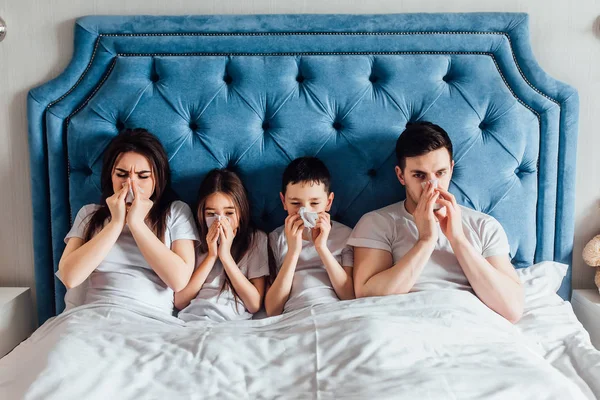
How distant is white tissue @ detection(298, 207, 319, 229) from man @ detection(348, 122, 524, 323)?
5.6 inches

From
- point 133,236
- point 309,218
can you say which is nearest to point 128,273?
point 133,236

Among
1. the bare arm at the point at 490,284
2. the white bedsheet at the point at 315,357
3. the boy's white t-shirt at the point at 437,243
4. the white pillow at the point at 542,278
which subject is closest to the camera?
the white bedsheet at the point at 315,357

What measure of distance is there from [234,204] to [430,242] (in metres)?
0.63

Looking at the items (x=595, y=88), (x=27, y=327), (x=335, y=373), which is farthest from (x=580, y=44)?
(x=27, y=327)

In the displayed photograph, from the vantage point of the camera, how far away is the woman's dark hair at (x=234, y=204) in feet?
5.88

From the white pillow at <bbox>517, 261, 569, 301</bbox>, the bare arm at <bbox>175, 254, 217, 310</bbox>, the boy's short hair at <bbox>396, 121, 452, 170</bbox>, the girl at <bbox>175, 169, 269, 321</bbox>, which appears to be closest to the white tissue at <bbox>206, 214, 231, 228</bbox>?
the girl at <bbox>175, 169, 269, 321</bbox>

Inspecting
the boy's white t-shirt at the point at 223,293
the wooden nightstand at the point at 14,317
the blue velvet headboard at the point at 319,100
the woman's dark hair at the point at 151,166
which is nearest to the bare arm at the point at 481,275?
the blue velvet headboard at the point at 319,100

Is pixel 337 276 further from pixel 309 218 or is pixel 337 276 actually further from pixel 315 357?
pixel 315 357

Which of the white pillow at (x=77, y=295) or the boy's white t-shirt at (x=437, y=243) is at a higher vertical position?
the boy's white t-shirt at (x=437, y=243)

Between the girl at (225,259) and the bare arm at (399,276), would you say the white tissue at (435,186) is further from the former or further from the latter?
the girl at (225,259)

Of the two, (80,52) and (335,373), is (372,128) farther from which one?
(80,52)

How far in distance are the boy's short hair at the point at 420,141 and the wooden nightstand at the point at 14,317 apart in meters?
1.42

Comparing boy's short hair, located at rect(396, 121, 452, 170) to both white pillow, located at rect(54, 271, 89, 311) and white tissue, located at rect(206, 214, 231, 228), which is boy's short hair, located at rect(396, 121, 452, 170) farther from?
white pillow, located at rect(54, 271, 89, 311)

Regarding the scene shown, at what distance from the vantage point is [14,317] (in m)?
1.93
